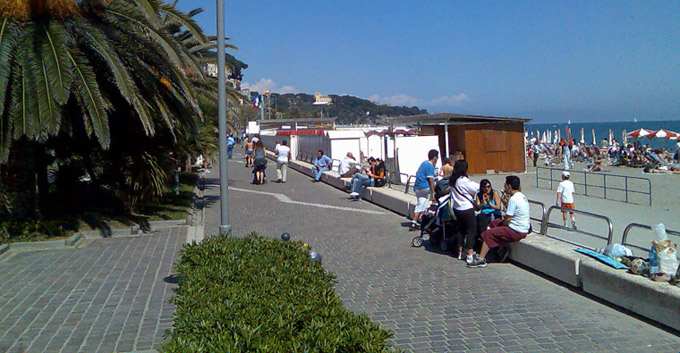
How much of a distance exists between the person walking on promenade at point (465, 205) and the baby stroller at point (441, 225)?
0.28 meters

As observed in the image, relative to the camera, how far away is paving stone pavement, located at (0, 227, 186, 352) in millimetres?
6090

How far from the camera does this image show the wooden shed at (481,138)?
27.3 meters

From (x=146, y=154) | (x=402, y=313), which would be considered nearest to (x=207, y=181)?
(x=146, y=154)

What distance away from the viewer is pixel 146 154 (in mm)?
13250

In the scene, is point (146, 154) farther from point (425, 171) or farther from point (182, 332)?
A: point (182, 332)

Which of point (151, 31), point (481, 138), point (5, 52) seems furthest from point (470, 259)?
point (481, 138)

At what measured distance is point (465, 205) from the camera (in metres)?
9.56

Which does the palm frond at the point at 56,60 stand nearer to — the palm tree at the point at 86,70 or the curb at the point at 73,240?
the palm tree at the point at 86,70

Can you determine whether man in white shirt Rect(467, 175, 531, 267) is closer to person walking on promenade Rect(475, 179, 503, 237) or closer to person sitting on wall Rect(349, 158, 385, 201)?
person walking on promenade Rect(475, 179, 503, 237)

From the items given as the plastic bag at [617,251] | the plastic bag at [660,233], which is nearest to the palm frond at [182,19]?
the plastic bag at [617,251]

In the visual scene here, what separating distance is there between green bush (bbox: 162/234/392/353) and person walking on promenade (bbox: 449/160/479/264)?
146 inches

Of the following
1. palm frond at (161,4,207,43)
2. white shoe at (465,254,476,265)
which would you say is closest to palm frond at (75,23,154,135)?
palm frond at (161,4,207,43)

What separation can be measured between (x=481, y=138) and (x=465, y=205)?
61.3ft

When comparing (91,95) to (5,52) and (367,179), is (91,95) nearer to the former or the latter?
(5,52)
